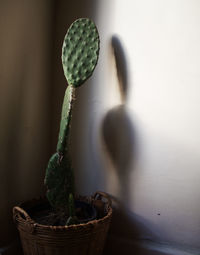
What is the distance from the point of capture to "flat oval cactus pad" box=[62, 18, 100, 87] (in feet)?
4.74

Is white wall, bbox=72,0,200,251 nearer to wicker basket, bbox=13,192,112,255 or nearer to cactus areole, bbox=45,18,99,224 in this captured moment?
cactus areole, bbox=45,18,99,224

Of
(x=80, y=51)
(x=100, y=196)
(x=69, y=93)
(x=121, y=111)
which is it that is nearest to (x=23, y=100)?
(x=69, y=93)

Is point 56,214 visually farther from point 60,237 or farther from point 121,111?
point 121,111

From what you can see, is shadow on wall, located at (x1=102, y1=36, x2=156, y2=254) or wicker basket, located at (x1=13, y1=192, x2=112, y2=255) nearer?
wicker basket, located at (x1=13, y1=192, x2=112, y2=255)

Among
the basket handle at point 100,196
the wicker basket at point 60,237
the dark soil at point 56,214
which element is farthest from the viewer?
the basket handle at point 100,196

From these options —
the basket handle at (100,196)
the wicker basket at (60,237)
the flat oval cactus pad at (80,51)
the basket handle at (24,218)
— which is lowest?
the wicker basket at (60,237)

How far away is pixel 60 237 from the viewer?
1258 millimetres

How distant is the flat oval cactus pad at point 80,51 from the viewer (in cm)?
144

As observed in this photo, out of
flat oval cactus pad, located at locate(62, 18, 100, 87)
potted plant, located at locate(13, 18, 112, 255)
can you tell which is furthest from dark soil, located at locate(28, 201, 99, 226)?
flat oval cactus pad, located at locate(62, 18, 100, 87)

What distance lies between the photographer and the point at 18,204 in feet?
5.03

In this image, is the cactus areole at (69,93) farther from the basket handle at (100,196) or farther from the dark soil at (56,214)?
the basket handle at (100,196)

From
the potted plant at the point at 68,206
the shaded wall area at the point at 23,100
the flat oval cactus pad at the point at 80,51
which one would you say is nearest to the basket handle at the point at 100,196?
the potted plant at the point at 68,206

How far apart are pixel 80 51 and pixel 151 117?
466mm

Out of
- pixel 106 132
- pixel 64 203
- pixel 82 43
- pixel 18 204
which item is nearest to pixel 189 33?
pixel 82 43
